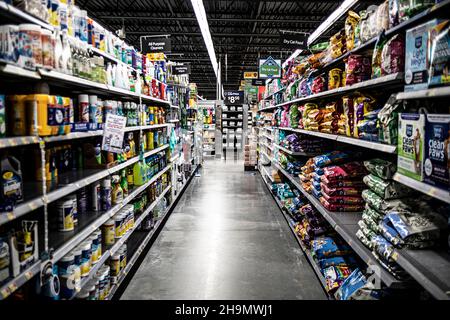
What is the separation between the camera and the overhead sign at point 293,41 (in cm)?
719

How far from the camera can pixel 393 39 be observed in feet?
7.56

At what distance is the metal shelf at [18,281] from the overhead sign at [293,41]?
6.31 meters

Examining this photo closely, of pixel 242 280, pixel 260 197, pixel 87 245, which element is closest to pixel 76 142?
pixel 87 245

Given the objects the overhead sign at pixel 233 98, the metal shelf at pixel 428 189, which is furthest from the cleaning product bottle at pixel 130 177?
the overhead sign at pixel 233 98

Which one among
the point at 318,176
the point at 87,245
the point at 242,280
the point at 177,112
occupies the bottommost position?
the point at 242,280

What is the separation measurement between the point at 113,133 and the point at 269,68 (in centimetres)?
733

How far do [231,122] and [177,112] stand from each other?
9.49m

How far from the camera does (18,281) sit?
71.6 inches

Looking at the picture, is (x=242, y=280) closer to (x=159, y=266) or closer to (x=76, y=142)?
(x=159, y=266)

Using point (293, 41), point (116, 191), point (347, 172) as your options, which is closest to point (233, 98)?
point (293, 41)

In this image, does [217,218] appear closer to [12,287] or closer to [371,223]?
[371,223]

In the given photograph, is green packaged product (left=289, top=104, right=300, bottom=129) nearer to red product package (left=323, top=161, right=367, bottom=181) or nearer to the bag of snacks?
red product package (left=323, top=161, right=367, bottom=181)

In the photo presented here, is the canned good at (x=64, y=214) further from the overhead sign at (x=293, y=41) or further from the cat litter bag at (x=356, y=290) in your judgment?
the overhead sign at (x=293, y=41)

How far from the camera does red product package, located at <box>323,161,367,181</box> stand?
3.55m
